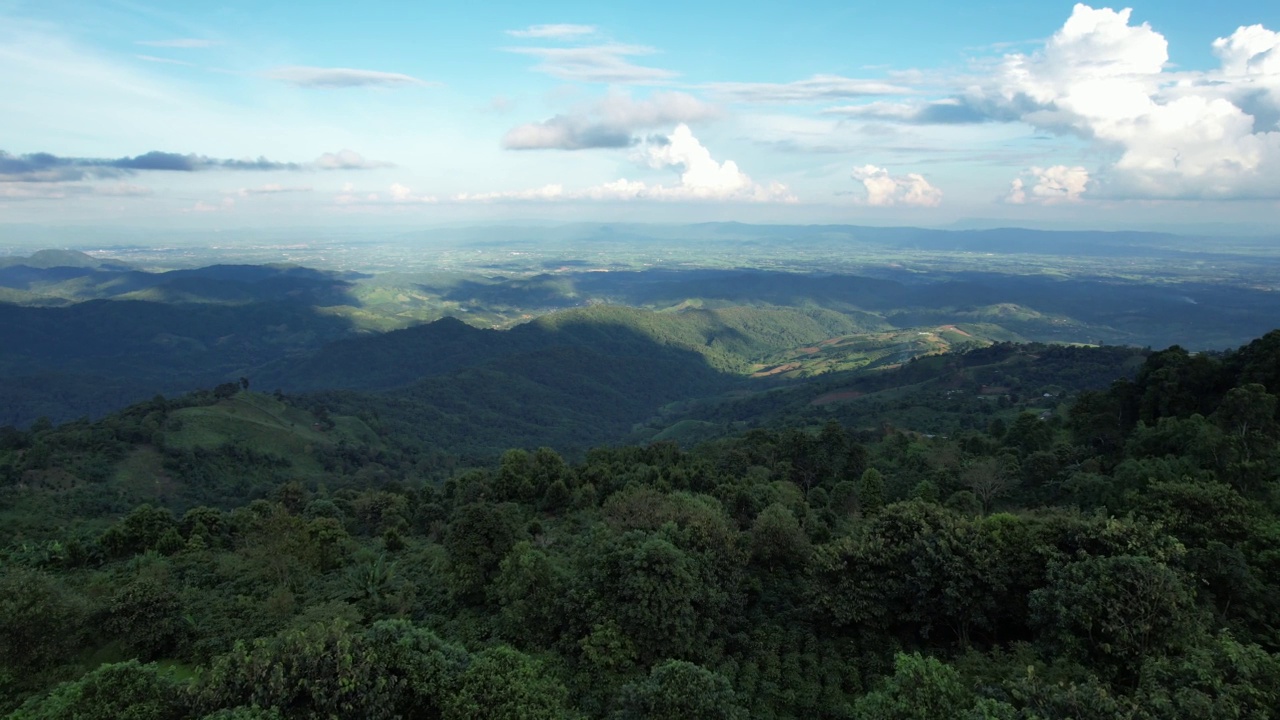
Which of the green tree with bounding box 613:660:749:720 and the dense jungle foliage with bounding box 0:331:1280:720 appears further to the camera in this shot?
the green tree with bounding box 613:660:749:720

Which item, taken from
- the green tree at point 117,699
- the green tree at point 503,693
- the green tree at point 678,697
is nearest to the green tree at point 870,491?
the green tree at point 678,697

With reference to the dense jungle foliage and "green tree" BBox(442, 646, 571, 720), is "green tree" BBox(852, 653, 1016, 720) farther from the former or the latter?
"green tree" BBox(442, 646, 571, 720)

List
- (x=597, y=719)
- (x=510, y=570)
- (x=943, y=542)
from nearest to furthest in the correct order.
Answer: (x=597, y=719) < (x=943, y=542) < (x=510, y=570)

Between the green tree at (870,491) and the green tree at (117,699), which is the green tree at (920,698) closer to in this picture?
the green tree at (117,699)

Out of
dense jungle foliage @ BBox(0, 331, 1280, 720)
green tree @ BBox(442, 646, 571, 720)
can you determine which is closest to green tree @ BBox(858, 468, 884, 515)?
dense jungle foliage @ BBox(0, 331, 1280, 720)

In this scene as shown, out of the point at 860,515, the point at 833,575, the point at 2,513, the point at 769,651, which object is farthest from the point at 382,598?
the point at 2,513

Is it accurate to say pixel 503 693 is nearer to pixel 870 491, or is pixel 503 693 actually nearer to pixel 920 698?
pixel 920 698

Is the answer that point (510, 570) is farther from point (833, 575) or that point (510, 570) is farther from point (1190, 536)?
point (1190, 536)

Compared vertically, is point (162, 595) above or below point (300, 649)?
below
